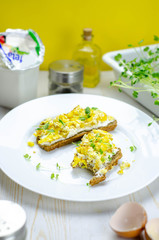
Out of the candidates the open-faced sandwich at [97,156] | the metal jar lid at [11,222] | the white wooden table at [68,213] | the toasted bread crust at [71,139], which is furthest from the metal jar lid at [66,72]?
the metal jar lid at [11,222]

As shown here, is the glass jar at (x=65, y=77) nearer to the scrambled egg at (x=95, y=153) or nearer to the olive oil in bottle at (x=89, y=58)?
the olive oil in bottle at (x=89, y=58)

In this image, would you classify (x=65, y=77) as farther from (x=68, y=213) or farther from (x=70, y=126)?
(x=68, y=213)

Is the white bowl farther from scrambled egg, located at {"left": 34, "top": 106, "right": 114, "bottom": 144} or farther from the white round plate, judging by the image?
scrambled egg, located at {"left": 34, "top": 106, "right": 114, "bottom": 144}

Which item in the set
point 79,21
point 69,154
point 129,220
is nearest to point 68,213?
point 129,220

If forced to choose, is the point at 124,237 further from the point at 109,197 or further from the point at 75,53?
the point at 75,53

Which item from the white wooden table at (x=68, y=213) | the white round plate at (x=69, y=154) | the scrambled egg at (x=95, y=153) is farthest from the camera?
the scrambled egg at (x=95, y=153)

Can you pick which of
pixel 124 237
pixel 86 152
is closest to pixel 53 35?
pixel 86 152
